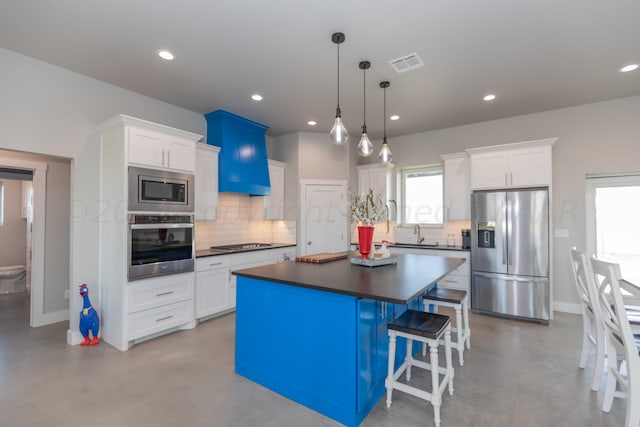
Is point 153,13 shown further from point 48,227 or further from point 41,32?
point 48,227

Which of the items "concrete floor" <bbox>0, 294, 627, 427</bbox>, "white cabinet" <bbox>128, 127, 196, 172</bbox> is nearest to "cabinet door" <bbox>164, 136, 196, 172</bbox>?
"white cabinet" <bbox>128, 127, 196, 172</bbox>

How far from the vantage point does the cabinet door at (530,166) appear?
13.3 ft

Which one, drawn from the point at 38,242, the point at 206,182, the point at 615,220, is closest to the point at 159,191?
the point at 206,182

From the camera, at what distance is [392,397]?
7.56ft

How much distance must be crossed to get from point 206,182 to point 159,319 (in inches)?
72.5

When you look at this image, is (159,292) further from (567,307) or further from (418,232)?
(567,307)

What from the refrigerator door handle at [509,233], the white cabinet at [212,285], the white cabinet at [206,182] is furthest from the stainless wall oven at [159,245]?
the refrigerator door handle at [509,233]

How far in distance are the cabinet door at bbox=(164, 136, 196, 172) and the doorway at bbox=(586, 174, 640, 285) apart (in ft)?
17.7

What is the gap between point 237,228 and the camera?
16.7 feet

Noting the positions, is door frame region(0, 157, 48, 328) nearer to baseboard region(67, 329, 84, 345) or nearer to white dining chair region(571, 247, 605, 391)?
baseboard region(67, 329, 84, 345)

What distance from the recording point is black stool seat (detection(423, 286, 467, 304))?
9.11ft

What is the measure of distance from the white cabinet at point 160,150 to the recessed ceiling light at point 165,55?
780 mm

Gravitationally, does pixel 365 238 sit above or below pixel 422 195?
below

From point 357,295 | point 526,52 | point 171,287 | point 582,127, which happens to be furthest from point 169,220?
point 582,127
